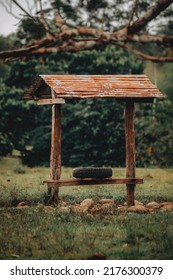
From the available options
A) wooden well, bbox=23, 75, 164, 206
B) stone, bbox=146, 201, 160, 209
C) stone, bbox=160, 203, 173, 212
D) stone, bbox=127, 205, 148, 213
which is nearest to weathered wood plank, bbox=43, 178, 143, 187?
wooden well, bbox=23, 75, 164, 206

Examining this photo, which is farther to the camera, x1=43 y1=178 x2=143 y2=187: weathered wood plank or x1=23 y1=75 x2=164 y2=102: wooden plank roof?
x1=43 y1=178 x2=143 y2=187: weathered wood plank

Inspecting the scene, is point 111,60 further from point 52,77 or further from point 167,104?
point 52,77

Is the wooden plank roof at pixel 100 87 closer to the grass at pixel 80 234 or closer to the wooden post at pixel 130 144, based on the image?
the wooden post at pixel 130 144

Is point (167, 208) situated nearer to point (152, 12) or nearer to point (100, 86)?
point (100, 86)

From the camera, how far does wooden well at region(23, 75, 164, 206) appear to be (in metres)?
14.6

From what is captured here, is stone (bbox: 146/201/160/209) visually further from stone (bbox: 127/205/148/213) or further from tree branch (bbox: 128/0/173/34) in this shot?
tree branch (bbox: 128/0/173/34)

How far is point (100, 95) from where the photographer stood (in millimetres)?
14461

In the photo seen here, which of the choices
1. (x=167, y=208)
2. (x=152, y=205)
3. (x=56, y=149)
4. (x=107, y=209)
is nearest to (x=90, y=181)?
(x=56, y=149)

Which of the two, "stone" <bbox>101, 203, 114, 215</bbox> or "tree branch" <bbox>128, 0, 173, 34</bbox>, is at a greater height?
"tree branch" <bbox>128, 0, 173, 34</bbox>

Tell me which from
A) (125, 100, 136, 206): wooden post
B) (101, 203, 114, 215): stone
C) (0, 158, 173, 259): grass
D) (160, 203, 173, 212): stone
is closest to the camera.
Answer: (0, 158, 173, 259): grass

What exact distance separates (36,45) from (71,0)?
154 inches

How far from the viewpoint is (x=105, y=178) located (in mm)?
15164

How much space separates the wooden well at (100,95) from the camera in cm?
1460

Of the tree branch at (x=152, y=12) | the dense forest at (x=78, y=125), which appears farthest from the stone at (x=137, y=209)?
the dense forest at (x=78, y=125)
